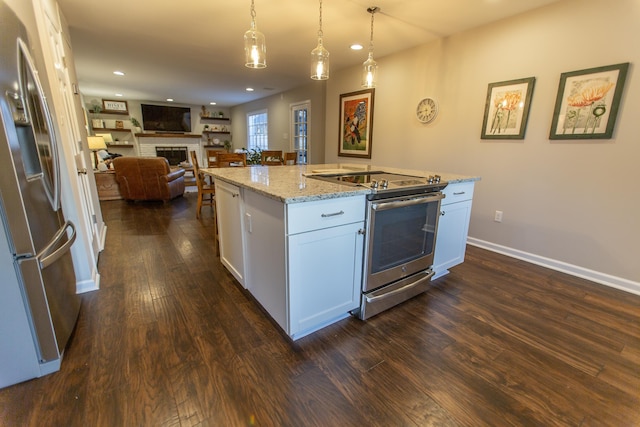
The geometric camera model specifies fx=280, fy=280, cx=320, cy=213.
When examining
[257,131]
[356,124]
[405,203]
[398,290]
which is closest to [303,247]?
[405,203]

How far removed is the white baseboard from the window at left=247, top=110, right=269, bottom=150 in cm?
625

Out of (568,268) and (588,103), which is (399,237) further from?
(588,103)

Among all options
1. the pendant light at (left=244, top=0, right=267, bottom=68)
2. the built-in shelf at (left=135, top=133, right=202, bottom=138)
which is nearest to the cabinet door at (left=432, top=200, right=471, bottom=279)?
the pendant light at (left=244, top=0, right=267, bottom=68)

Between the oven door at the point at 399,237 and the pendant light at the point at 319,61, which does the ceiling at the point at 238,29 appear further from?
the oven door at the point at 399,237

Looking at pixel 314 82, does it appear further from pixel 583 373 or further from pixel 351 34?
pixel 583 373

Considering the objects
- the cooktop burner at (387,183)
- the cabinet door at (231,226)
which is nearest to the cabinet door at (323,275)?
the cooktop burner at (387,183)

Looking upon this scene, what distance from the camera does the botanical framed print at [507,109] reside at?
8.80 ft

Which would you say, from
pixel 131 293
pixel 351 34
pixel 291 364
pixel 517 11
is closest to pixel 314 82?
pixel 351 34

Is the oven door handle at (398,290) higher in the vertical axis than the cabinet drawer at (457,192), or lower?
lower

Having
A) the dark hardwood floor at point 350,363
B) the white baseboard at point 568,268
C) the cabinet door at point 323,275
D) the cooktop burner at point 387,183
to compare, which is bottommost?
the dark hardwood floor at point 350,363

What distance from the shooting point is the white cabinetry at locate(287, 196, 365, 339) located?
4.87 ft

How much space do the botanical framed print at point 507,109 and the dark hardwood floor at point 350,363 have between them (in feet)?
5.00

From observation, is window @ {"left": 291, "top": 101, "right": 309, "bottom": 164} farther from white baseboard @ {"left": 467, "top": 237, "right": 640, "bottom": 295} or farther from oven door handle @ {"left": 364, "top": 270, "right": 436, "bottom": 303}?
oven door handle @ {"left": 364, "top": 270, "right": 436, "bottom": 303}

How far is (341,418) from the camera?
1181mm
